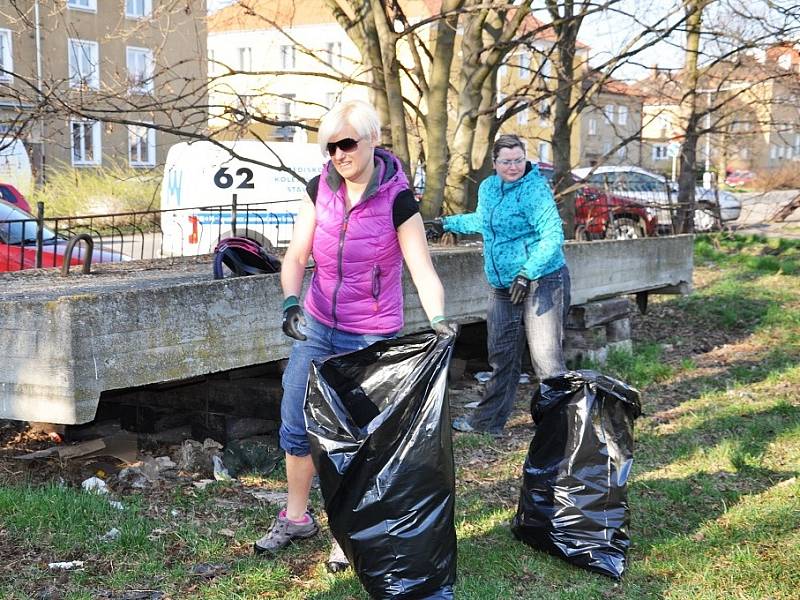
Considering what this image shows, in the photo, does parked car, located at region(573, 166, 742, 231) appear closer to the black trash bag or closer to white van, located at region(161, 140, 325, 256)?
white van, located at region(161, 140, 325, 256)

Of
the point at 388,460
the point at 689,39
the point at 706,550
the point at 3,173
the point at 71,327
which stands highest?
the point at 689,39

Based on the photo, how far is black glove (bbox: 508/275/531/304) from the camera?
5637mm

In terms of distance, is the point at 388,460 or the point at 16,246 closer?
the point at 388,460

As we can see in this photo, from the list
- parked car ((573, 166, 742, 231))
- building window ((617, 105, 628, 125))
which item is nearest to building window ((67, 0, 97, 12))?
building window ((617, 105, 628, 125))

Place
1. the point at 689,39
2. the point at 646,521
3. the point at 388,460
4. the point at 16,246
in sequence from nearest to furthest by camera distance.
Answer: the point at 388,460 → the point at 646,521 → the point at 16,246 → the point at 689,39

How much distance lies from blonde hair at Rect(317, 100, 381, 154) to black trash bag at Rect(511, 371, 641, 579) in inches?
54.8

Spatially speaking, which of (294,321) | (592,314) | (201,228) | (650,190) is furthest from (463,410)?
(650,190)

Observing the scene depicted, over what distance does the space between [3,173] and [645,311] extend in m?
14.5

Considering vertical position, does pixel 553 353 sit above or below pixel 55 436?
above

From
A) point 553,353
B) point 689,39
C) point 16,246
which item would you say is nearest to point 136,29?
point 16,246

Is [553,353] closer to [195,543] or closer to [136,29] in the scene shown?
[195,543]

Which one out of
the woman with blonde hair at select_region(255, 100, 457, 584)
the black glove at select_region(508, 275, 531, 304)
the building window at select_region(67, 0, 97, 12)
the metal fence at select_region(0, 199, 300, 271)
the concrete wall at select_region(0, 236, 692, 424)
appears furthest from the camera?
the building window at select_region(67, 0, 97, 12)

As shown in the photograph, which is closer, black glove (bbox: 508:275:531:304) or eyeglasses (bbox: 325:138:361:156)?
eyeglasses (bbox: 325:138:361:156)

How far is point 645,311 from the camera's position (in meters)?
11.0
